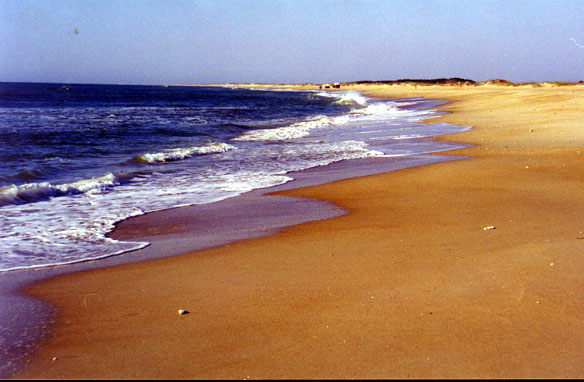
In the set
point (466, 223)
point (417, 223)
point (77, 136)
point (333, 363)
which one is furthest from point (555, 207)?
point (77, 136)

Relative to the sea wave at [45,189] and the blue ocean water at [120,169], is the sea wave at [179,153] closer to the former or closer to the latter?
the blue ocean water at [120,169]

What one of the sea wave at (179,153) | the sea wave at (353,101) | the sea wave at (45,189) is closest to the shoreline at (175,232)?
the sea wave at (45,189)

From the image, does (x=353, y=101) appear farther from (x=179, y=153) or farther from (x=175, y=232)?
(x=175, y=232)

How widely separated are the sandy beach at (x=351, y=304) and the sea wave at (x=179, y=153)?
839 centimetres

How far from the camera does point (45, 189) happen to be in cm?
864

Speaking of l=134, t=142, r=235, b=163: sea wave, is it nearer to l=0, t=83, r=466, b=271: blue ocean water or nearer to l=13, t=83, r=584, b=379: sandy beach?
l=0, t=83, r=466, b=271: blue ocean water

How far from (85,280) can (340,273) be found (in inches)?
84.2

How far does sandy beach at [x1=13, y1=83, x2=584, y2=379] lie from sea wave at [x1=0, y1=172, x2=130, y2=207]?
4292 millimetres

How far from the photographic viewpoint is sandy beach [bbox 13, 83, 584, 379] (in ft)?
9.05

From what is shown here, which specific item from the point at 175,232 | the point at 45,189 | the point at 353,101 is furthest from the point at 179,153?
the point at 353,101

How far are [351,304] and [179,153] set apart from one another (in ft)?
39.0

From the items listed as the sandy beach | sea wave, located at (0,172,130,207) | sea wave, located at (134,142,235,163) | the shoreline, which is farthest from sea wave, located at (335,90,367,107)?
the sandy beach

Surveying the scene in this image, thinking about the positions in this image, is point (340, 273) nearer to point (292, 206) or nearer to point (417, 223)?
point (417, 223)

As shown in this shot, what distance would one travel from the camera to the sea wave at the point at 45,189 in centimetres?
809
